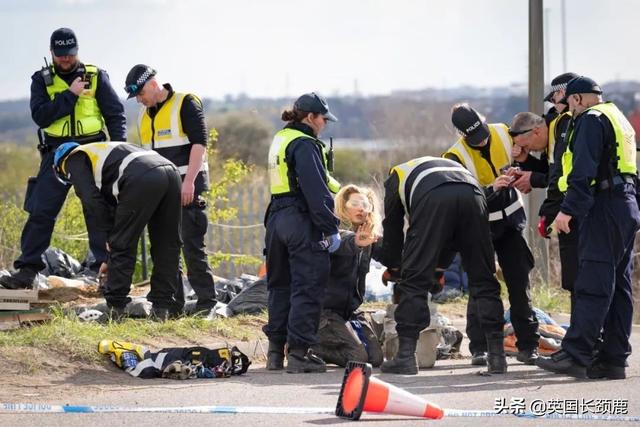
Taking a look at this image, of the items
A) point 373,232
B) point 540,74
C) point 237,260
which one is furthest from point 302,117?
point 237,260

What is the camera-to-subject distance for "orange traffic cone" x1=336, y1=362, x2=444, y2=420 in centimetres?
809

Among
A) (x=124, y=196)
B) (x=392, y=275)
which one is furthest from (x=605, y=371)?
(x=124, y=196)

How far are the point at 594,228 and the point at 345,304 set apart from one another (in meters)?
2.14

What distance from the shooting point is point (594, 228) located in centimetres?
988

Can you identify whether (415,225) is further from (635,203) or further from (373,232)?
(635,203)

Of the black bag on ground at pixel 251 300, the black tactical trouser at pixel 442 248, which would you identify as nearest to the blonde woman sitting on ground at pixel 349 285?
the black tactical trouser at pixel 442 248

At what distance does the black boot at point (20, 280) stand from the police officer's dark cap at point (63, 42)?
1970 mm

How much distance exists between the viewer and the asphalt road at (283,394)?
8.15m

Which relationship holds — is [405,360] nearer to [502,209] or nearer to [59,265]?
[502,209]

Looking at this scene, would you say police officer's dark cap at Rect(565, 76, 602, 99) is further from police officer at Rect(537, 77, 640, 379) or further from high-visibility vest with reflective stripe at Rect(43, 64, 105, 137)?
high-visibility vest with reflective stripe at Rect(43, 64, 105, 137)

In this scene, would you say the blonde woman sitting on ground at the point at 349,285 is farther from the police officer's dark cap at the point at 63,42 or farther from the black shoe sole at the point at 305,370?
the police officer's dark cap at the point at 63,42

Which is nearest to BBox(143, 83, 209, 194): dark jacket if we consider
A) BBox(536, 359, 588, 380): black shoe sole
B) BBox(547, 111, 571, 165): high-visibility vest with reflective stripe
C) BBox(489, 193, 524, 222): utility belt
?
BBox(489, 193, 524, 222): utility belt

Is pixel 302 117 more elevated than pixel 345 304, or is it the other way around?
pixel 302 117

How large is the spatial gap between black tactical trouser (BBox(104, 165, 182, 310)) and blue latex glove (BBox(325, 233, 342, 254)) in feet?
5.96
